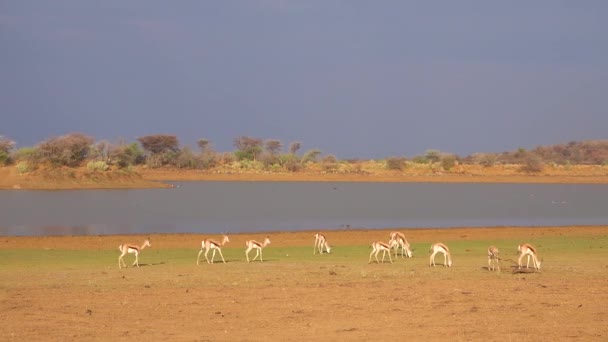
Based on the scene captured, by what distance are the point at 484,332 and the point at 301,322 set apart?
326cm

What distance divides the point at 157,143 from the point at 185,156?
5.12 meters

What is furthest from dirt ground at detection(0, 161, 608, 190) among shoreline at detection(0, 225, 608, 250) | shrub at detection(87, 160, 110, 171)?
shoreline at detection(0, 225, 608, 250)

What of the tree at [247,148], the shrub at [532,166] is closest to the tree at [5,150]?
the tree at [247,148]

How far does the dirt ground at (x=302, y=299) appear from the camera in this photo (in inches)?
513

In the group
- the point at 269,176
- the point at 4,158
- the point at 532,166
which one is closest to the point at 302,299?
the point at 4,158

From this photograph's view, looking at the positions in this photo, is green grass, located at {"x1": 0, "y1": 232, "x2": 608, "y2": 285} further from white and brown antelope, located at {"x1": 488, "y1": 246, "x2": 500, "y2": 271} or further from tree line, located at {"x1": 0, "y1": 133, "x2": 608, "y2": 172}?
tree line, located at {"x1": 0, "y1": 133, "x2": 608, "y2": 172}

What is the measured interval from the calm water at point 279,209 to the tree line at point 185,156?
9144mm

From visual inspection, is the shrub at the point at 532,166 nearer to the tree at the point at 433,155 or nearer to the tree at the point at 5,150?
the tree at the point at 433,155

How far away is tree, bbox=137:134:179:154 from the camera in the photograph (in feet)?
315

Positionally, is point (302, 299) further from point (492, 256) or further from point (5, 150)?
point (5, 150)

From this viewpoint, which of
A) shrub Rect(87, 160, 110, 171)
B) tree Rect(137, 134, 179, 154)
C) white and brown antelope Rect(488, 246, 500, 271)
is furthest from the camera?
tree Rect(137, 134, 179, 154)

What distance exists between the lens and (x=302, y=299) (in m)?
16.1

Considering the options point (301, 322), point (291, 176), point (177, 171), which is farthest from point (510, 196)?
point (301, 322)

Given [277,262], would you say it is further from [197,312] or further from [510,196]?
[510,196]
